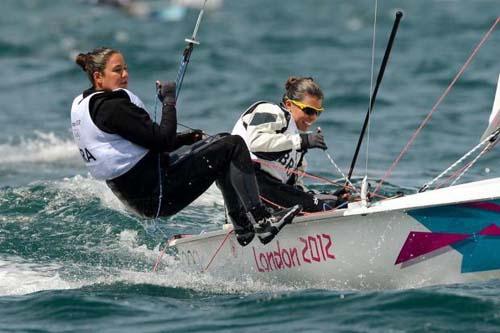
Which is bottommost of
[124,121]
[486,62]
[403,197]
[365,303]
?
[365,303]

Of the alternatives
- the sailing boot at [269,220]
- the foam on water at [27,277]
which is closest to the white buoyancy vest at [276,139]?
the sailing boot at [269,220]

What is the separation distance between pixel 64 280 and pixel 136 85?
11716 mm

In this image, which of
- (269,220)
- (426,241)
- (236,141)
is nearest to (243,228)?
(269,220)

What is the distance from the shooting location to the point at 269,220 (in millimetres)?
5246

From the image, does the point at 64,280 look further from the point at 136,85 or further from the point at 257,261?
the point at 136,85

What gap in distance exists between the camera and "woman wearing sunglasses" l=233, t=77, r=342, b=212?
216 inches

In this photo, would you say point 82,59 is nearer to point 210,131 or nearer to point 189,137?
point 189,137

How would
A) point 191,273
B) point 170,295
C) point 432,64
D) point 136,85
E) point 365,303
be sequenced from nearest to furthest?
point 365,303, point 170,295, point 191,273, point 136,85, point 432,64

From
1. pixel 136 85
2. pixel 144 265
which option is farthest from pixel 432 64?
pixel 144 265

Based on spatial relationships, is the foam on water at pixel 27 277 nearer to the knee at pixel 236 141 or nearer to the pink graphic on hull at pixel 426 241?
the knee at pixel 236 141

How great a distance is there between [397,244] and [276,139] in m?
0.80

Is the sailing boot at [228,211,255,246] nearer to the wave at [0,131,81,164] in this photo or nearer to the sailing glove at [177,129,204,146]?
the sailing glove at [177,129,204,146]

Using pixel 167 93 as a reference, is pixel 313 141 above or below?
below

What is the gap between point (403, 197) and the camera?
16.7ft
